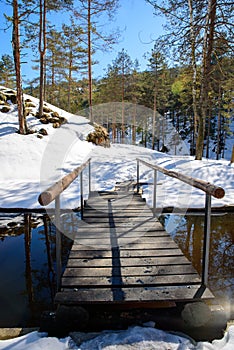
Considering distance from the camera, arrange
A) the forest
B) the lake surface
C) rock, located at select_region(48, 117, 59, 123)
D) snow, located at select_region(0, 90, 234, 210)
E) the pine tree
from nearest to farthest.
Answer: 1. the lake surface
2. snow, located at select_region(0, 90, 234, 210)
3. the forest
4. rock, located at select_region(48, 117, 59, 123)
5. the pine tree

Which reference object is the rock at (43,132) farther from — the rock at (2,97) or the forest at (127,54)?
the rock at (2,97)

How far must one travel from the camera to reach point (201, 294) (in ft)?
5.94

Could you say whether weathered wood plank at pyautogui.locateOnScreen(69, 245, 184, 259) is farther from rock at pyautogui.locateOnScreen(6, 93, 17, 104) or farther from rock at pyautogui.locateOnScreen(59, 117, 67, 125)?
rock at pyautogui.locateOnScreen(6, 93, 17, 104)

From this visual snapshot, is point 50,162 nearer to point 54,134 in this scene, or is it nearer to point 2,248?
point 54,134

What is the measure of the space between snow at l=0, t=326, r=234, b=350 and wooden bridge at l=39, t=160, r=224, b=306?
8.7 inches

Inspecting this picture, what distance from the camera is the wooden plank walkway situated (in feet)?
5.95

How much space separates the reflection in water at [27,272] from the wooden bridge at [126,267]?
659 millimetres

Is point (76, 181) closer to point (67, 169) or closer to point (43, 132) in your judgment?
point (67, 169)

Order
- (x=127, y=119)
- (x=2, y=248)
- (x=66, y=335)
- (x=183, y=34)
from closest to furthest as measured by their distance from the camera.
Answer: (x=66, y=335) < (x=2, y=248) < (x=183, y=34) < (x=127, y=119)

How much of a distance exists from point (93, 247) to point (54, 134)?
10.3 metres

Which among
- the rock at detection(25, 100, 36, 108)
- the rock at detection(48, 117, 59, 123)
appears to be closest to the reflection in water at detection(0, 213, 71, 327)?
the rock at detection(48, 117, 59, 123)

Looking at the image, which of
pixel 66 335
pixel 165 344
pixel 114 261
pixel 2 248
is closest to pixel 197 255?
pixel 114 261

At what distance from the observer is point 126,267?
2.25 m

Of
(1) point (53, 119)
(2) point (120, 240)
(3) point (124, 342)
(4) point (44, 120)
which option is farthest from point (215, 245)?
(1) point (53, 119)
